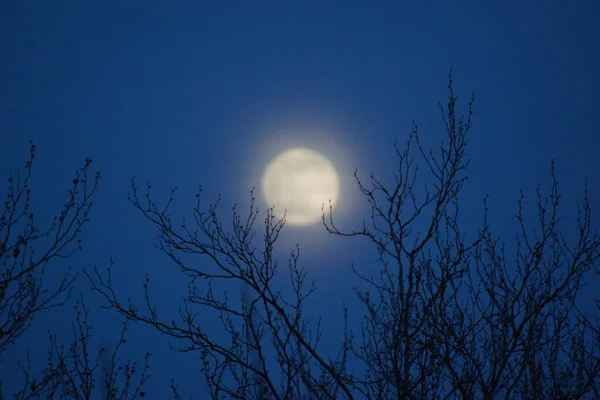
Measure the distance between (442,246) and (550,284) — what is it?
1.30m

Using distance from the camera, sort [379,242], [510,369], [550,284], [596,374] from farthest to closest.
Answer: [379,242] < [550,284] < [510,369] < [596,374]

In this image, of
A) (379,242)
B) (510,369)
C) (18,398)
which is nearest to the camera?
(510,369)

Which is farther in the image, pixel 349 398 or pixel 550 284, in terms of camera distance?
pixel 550 284

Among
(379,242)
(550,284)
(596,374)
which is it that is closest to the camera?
(596,374)

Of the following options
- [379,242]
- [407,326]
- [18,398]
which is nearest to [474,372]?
[407,326]

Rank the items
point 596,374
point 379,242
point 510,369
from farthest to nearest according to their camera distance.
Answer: point 379,242 → point 510,369 → point 596,374

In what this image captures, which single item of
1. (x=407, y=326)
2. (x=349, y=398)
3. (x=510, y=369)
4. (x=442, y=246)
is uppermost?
(x=442, y=246)

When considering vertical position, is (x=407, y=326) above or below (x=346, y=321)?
below

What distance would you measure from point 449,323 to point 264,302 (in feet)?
6.72

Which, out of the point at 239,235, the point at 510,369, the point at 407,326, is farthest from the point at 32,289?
the point at 510,369

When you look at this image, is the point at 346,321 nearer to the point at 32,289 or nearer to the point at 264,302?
the point at 264,302

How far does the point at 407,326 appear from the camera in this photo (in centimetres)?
474

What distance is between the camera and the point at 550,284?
196 inches

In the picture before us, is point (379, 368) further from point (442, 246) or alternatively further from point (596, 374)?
point (596, 374)
